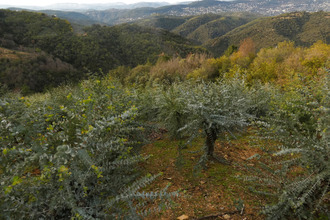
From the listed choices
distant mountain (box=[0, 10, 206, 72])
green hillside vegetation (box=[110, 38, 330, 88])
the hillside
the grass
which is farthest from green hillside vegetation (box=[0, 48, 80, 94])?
the hillside

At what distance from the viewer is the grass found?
2.77 metres

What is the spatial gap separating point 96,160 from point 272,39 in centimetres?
8633

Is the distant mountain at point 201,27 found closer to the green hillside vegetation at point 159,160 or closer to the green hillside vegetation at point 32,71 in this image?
the green hillside vegetation at point 32,71

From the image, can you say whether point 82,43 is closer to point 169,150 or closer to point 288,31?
point 169,150

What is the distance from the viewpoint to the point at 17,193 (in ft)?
5.28

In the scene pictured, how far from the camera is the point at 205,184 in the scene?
3385 millimetres

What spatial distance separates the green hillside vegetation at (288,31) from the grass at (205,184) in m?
72.2

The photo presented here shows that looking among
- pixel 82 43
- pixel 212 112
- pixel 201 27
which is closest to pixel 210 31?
pixel 201 27

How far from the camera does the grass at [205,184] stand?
9.09 feet

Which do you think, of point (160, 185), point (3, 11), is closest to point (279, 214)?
point (160, 185)

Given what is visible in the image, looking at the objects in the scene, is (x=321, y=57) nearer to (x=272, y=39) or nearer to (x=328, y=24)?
(x=272, y=39)

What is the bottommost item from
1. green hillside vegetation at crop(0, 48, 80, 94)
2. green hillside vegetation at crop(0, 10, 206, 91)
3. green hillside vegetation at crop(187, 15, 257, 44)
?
green hillside vegetation at crop(0, 48, 80, 94)

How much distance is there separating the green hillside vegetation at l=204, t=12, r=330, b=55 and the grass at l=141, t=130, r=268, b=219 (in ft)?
237

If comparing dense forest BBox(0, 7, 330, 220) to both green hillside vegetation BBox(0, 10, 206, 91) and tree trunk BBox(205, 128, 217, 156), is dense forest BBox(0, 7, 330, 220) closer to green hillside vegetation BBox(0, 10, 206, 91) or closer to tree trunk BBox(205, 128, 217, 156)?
tree trunk BBox(205, 128, 217, 156)
